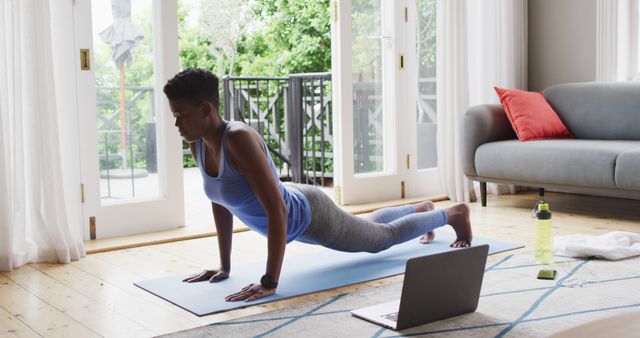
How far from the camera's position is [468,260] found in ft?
7.92

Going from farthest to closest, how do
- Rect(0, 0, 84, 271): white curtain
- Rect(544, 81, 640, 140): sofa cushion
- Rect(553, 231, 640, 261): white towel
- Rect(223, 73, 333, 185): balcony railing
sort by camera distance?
1. Rect(223, 73, 333, 185): balcony railing
2. Rect(544, 81, 640, 140): sofa cushion
3. Rect(0, 0, 84, 271): white curtain
4. Rect(553, 231, 640, 261): white towel

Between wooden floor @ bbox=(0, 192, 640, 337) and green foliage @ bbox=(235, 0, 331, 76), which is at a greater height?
green foliage @ bbox=(235, 0, 331, 76)

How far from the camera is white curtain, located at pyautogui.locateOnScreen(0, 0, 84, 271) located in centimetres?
342

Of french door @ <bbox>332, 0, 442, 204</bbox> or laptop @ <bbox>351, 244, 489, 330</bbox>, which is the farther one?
french door @ <bbox>332, 0, 442, 204</bbox>

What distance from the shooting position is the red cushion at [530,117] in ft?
16.0

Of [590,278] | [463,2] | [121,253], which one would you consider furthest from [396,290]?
[463,2]

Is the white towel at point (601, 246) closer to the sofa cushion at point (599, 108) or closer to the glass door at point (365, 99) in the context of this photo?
the sofa cushion at point (599, 108)

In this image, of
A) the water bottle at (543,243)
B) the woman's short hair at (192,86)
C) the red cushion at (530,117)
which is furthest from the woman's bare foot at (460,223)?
the red cushion at (530,117)

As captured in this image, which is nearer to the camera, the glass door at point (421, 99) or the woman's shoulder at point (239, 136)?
the woman's shoulder at point (239, 136)

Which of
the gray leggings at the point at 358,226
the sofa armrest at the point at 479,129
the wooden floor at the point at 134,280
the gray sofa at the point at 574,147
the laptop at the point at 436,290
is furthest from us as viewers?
the sofa armrest at the point at 479,129

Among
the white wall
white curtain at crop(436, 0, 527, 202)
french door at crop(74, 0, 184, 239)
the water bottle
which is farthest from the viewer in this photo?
the white wall

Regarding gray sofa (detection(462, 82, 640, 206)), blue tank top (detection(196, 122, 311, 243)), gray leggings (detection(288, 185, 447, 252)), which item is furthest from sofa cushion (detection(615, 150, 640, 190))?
blue tank top (detection(196, 122, 311, 243))

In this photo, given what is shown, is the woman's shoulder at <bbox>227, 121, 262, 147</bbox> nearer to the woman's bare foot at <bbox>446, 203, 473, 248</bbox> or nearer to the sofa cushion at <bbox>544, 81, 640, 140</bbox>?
the woman's bare foot at <bbox>446, 203, 473, 248</bbox>

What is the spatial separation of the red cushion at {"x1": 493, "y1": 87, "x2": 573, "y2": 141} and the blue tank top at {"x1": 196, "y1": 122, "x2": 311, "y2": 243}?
93.4 inches
